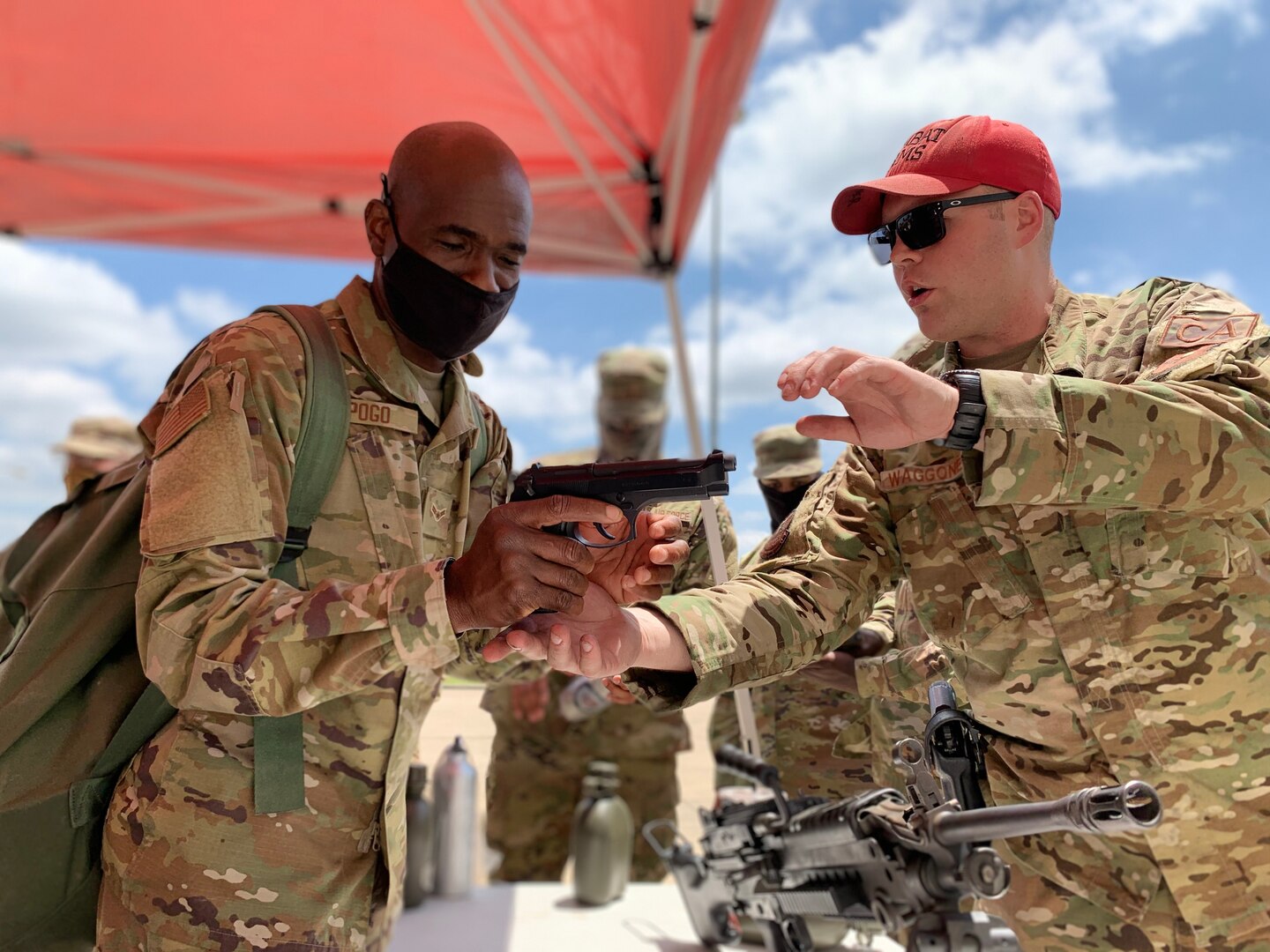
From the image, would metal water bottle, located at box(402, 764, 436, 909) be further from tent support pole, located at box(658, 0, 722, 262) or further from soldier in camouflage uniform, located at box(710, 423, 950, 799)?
tent support pole, located at box(658, 0, 722, 262)

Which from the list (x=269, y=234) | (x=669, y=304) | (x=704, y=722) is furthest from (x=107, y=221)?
(x=704, y=722)

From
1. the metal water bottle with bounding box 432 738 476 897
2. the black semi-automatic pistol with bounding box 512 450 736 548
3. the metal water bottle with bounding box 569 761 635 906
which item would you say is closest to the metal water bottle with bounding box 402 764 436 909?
the metal water bottle with bounding box 432 738 476 897

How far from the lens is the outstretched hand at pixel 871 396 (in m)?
1.31

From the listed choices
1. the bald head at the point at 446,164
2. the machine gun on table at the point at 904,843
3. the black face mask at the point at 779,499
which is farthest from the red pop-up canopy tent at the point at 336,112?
the machine gun on table at the point at 904,843

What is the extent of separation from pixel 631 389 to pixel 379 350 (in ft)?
10.1

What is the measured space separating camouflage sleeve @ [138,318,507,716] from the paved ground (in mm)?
674

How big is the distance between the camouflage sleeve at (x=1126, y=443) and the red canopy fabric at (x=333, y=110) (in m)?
2.78

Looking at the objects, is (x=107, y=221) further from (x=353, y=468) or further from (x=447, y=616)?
(x=447, y=616)

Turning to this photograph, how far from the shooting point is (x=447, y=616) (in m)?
1.51

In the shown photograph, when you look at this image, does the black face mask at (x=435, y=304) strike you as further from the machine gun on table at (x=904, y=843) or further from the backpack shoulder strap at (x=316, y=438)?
the machine gun on table at (x=904, y=843)

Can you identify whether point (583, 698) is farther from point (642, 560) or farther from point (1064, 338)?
point (1064, 338)

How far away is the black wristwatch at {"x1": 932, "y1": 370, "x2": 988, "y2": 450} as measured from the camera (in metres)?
1.35

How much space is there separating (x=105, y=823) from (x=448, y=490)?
34.3 inches

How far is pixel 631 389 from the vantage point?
16.3 ft
